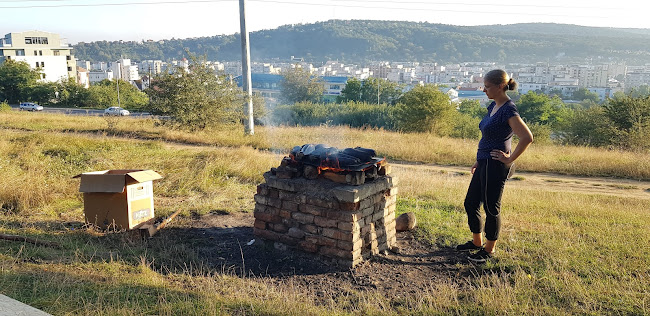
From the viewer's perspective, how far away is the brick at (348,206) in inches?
164

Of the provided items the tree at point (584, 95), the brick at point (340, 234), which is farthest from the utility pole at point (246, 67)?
the tree at point (584, 95)

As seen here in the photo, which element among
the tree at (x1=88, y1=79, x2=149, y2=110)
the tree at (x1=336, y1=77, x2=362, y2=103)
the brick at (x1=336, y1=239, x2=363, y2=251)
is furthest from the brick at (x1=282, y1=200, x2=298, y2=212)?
the tree at (x1=336, y1=77, x2=362, y2=103)

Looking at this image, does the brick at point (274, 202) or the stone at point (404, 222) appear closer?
the brick at point (274, 202)

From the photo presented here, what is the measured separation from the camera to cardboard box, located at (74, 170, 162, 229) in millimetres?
4949

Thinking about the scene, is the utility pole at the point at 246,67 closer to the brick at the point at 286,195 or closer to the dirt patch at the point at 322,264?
the dirt patch at the point at 322,264

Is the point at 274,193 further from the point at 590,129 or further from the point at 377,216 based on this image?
the point at 590,129

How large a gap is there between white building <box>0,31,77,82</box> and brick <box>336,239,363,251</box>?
84.4m

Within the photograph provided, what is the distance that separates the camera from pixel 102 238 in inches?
189

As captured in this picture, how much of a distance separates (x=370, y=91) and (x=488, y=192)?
51317 millimetres

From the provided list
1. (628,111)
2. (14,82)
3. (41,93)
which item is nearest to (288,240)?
(628,111)

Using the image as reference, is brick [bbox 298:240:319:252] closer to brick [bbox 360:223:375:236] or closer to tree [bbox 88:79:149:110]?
brick [bbox 360:223:375:236]

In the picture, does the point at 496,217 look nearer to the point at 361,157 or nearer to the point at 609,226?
the point at 361,157

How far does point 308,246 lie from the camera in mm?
4406

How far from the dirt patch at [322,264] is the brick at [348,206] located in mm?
556
